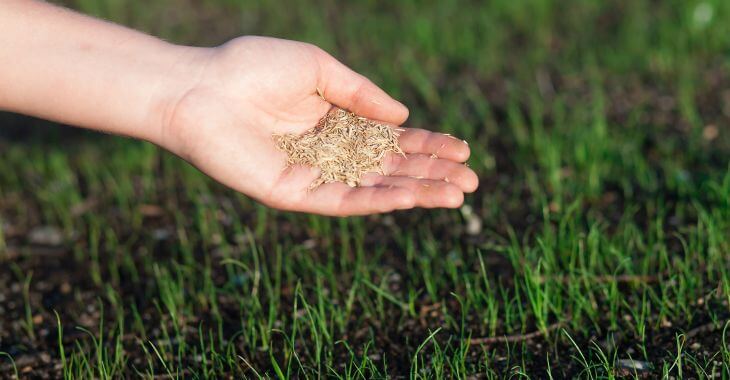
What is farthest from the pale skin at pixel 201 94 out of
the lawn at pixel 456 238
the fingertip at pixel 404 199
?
the lawn at pixel 456 238

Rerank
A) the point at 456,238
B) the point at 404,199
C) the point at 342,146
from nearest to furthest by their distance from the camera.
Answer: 1. the point at 404,199
2. the point at 342,146
3. the point at 456,238

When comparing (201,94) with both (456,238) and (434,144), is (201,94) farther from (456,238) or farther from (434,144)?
(456,238)

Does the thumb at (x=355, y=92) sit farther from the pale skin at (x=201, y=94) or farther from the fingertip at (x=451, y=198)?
the fingertip at (x=451, y=198)

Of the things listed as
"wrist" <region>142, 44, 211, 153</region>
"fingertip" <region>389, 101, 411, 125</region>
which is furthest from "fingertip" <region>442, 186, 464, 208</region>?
"wrist" <region>142, 44, 211, 153</region>

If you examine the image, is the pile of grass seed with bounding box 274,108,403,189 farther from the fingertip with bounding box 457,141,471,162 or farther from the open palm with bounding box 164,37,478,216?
the fingertip with bounding box 457,141,471,162

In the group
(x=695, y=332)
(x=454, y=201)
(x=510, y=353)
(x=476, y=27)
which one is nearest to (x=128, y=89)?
(x=454, y=201)

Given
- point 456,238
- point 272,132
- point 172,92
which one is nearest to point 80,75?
point 172,92

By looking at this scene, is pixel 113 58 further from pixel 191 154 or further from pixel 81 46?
pixel 191 154
